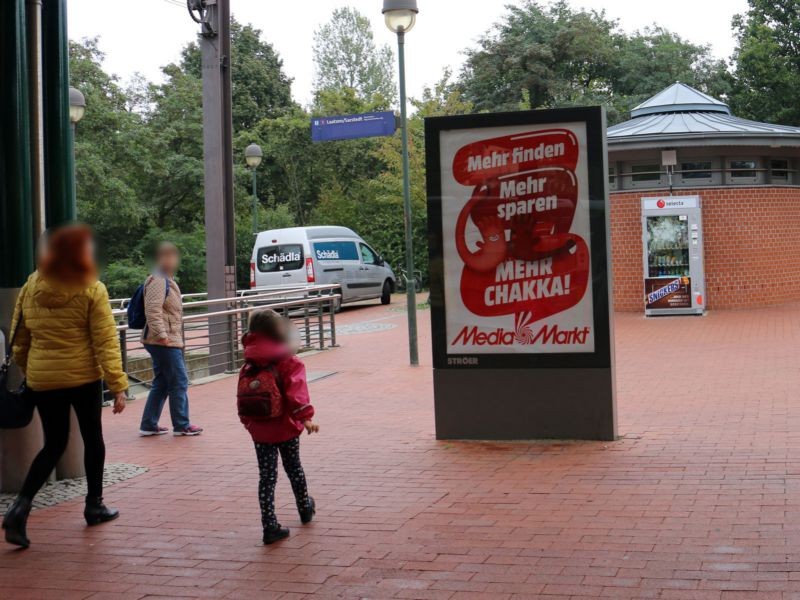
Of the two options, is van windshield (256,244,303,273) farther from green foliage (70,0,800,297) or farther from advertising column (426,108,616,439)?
advertising column (426,108,616,439)

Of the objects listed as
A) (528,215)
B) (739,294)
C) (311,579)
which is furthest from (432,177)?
(739,294)

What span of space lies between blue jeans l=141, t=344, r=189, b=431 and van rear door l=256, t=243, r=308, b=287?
48.2ft

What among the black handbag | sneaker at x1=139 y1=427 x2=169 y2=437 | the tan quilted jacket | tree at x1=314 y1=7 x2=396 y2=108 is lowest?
sneaker at x1=139 y1=427 x2=169 y2=437

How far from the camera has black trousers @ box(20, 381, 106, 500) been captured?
5.68 metres

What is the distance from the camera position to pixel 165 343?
8766 millimetres

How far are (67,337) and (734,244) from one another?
16911 mm

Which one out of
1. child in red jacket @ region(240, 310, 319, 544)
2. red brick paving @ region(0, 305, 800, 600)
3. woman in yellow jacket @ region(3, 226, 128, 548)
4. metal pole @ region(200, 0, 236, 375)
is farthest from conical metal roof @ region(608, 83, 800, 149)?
woman in yellow jacket @ region(3, 226, 128, 548)

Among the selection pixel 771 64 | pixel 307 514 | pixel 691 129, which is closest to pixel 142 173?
pixel 691 129

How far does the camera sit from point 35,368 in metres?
5.71

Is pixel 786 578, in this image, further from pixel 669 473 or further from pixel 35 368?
pixel 35 368

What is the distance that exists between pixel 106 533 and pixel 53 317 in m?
1.25

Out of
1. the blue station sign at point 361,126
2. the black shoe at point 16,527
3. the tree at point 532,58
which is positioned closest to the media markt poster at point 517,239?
the black shoe at point 16,527

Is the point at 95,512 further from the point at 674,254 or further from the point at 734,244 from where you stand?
the point at 734,244

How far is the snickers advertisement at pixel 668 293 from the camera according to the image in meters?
19.5
